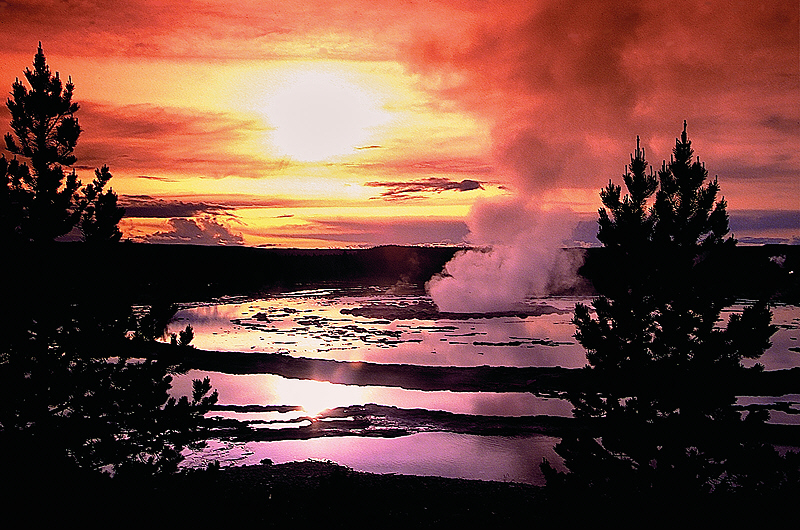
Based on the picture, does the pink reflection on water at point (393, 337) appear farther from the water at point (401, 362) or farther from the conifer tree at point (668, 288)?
the conifer tree at point (668, 288)

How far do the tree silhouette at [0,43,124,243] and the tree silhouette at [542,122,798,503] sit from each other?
12.1 meters

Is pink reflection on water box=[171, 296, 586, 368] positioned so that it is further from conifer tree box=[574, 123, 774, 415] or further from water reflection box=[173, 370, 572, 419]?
conifer tree box=[574, 123, 774, 415]

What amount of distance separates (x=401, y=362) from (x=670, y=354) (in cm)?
1949

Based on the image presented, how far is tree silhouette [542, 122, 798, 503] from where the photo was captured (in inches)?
533

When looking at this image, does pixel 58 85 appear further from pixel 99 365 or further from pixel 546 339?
pixel 546 339

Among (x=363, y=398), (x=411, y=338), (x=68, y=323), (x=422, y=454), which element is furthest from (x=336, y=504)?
(x=411, y=338)

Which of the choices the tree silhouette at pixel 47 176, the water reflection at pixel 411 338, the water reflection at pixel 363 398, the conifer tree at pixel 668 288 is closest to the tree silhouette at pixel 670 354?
the conifer tree at pixel 668 288

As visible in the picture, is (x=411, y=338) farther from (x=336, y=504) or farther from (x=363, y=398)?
(x=336, y=504)

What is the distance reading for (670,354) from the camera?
14633mm

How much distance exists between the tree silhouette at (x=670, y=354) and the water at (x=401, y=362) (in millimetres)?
3683

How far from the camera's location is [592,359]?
50.4 feet

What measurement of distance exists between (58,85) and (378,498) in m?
12.6

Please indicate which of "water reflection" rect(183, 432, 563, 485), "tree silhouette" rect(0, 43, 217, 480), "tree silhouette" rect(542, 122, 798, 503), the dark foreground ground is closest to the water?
"water reflection" rect(183, 432, 563, 485)

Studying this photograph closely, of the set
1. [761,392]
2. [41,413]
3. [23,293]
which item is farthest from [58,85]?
[761,392]
